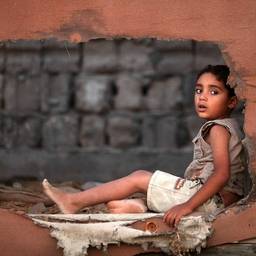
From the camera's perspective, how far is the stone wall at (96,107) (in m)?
8.39

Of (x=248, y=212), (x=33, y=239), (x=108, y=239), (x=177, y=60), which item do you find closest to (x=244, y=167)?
(x=248, y=212)

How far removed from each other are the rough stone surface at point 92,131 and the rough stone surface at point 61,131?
83mm

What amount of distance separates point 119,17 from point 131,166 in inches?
149

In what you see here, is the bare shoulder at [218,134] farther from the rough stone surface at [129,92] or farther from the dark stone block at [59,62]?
the dark stone block at [59,62]

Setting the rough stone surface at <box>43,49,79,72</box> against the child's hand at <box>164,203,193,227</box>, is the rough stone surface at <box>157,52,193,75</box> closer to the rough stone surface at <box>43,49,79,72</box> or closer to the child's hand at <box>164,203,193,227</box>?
the rough stone surface at <box>43,49,79,72</box>

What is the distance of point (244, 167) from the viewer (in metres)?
5.09

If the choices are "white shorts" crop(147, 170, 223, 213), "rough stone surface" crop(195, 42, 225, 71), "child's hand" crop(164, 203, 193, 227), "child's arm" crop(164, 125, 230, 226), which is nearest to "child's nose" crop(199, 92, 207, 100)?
"child's arm" crop(164, 125, 230, 226)

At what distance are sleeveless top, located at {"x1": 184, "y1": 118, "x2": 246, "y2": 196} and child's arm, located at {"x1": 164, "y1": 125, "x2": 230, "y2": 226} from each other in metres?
0.08

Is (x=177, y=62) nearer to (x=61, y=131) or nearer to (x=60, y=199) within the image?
(x=61, y=131)

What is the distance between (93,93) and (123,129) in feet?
1.47

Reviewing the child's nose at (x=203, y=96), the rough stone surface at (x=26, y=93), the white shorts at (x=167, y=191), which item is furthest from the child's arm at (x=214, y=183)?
the rough stone surface at (x=26, y=93)

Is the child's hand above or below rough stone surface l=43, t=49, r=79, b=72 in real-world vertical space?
below

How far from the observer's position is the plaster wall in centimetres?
476

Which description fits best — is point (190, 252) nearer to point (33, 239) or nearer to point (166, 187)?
point (166, 187)
